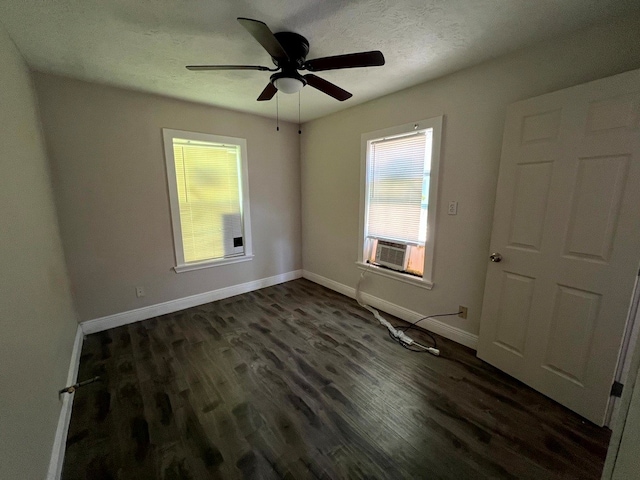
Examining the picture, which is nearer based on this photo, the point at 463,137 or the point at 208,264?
the point at 463,137

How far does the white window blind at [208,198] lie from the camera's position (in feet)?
10.1

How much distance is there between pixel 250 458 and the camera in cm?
139

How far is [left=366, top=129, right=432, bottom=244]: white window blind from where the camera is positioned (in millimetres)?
2596

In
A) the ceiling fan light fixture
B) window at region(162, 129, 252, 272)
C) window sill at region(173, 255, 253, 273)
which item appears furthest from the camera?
window sill at region(173, 255, 253, 273)

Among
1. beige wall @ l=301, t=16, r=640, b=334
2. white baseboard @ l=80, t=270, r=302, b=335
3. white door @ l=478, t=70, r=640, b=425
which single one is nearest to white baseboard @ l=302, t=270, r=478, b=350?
beige wall @ l=301, t=16, r=640, b=334

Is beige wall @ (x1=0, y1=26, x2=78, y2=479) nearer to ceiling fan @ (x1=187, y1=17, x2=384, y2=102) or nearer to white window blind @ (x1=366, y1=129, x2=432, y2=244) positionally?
ceiling fan @ (x1=187, y1=17, x2=384, y2=102)

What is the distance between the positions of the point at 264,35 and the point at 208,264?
273 cm

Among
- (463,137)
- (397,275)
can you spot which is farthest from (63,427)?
(463,137)

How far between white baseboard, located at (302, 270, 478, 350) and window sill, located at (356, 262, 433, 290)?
0.32 meters

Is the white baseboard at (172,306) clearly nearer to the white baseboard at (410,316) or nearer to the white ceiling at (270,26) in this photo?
the white baseboard at (410,316)

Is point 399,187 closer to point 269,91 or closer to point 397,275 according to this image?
point 397,275

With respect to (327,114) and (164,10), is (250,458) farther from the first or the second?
(327,114)

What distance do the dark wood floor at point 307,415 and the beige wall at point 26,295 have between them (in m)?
0.35

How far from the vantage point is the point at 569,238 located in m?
1.66
